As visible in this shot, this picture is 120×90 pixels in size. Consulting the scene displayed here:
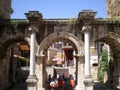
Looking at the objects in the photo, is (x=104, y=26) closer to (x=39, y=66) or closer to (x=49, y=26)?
(x=49, y=26)

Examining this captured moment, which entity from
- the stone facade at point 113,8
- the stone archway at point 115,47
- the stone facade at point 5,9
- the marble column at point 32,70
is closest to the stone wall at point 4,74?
the stone facade at point 5,9

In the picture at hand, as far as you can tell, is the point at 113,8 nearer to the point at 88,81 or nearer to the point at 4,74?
the point at 88,81

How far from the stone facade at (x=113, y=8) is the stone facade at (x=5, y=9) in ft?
28.6

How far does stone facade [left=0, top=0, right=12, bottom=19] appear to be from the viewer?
19531 mm

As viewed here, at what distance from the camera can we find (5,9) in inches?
826

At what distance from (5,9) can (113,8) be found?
887 cm

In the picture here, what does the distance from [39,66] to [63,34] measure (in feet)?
8.69

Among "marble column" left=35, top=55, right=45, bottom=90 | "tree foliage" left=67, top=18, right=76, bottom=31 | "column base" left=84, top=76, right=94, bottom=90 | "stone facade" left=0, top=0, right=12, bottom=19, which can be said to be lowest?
"column base" left=84, top=76, right=94, bottom=90

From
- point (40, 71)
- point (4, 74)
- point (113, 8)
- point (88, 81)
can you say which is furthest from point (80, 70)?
point (113, 8)

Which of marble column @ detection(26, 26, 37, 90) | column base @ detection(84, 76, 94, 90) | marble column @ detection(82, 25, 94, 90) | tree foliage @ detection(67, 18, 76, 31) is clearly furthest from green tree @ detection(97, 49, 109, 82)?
marble column @ detection(26, 26, 37, 90)

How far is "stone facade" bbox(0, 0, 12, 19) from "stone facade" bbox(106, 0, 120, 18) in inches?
343

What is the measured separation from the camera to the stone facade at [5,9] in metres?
19.5

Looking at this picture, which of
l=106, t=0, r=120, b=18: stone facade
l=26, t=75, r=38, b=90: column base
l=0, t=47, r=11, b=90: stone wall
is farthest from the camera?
l=106, t=0, r=120, b=18: stone facade

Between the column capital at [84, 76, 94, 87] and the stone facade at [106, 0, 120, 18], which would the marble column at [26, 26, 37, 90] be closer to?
the column capital at [84, 76, 94, 87]
